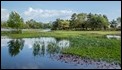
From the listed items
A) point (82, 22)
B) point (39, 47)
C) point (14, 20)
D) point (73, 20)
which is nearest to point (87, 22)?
point (82, 22)

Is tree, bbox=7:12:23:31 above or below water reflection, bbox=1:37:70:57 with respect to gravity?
above

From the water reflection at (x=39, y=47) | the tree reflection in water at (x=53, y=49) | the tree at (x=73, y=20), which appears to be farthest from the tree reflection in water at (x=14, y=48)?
the tree at (x=73, y=20)

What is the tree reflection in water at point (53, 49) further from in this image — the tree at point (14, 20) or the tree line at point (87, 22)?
the tree line at point (87, 22)

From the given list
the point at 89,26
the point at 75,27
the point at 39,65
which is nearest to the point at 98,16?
the point at 89,26

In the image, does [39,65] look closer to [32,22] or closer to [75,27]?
[75,27]

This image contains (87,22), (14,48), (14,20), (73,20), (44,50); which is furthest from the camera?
(73,20)

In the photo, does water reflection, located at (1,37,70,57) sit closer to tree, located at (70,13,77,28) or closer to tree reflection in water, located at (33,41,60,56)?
tree reflection in water, located at (33,41,60,56)

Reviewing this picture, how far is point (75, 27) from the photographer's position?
272ft

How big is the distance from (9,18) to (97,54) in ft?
154

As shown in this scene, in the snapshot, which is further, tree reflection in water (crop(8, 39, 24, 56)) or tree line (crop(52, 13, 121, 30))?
tree line (crop(52, 13, 121, 30))

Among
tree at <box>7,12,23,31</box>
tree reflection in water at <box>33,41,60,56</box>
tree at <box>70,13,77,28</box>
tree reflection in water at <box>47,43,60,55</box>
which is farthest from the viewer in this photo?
tree at <box>70,13,77,28</box>

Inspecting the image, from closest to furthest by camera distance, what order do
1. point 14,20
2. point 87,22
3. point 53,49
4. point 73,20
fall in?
point 53,49, point 14,20, point 87,22, point 73,20

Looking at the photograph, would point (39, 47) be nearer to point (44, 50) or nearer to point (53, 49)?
point (53, 49)

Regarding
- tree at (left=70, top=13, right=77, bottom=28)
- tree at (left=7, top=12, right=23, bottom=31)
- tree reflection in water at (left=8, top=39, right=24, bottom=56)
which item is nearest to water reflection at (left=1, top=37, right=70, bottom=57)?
tree reflection in water at (left=8, top=39, right=24, bottom=56)
